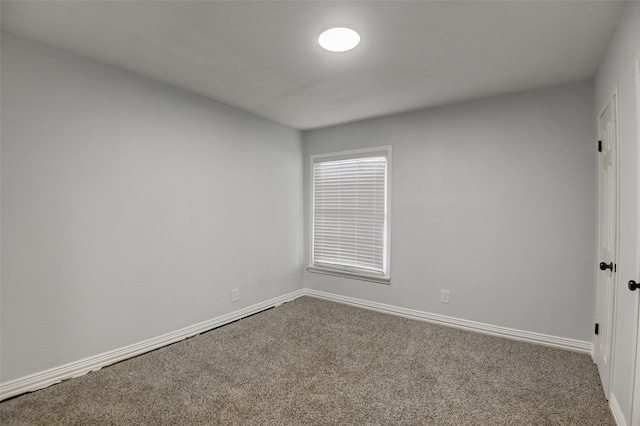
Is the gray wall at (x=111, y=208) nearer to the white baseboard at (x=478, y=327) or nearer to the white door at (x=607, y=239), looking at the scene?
the white baseboard at (x=478, y=327)

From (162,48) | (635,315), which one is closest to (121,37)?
(162,48)

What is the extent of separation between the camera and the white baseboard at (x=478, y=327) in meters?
2.73

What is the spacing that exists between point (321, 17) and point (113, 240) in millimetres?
2322

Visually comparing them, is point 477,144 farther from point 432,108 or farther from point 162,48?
point 162,48

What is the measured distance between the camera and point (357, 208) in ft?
13.4

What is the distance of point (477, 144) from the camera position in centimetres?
318

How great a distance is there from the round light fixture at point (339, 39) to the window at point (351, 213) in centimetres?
180

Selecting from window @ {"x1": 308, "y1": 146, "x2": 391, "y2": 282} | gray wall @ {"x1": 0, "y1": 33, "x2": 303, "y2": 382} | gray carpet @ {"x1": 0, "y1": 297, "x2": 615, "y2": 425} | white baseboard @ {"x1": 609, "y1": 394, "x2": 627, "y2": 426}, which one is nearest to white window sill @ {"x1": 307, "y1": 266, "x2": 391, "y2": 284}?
window @ {"x1": 308, "y1": 146, "x2": 391, "y2": 282}

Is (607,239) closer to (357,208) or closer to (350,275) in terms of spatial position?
(357,208)

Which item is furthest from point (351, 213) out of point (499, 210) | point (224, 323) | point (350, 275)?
point (224, 323)

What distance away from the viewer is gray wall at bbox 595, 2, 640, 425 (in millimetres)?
1562

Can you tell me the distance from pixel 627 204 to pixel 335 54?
2046 millimetres

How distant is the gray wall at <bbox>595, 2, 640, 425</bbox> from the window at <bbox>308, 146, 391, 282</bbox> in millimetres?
2158

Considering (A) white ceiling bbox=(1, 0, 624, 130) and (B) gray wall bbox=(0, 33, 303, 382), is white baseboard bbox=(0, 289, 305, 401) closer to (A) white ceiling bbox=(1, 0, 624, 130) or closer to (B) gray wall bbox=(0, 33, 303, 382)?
(B) gray wall bbox=(0, 33, 303, 382)
